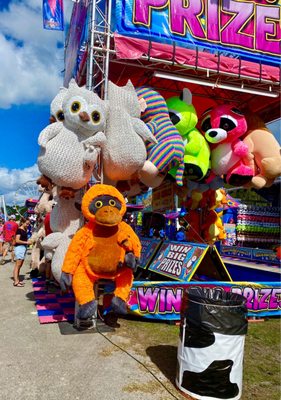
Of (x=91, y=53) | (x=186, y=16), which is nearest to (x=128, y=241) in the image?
(x=91, y=53)

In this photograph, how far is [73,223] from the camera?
5742 millimetres

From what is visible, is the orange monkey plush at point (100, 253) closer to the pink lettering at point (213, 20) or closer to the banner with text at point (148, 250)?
the banner with text at point (148, 250)

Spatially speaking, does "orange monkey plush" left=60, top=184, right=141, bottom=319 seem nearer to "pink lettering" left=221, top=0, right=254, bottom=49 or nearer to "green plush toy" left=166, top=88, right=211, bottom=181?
"green plush toy" left=166, top=88, right=211, bottom=181

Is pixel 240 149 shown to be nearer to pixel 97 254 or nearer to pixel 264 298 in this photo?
pixel 264 298

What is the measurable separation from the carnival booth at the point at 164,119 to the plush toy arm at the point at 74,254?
0.02 meters

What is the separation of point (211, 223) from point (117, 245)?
5335 mm

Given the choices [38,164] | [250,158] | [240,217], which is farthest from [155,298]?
[240,217]

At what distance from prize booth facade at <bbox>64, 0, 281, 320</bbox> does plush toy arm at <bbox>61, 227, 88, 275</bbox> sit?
1.25 m

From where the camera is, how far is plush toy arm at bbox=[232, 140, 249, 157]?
6797 millimetres

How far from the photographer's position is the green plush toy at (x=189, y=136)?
21.2 ft

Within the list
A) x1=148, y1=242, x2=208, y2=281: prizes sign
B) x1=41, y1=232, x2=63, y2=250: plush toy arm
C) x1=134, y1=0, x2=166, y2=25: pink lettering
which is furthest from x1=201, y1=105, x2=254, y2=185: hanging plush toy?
x1=41, y1=232, x2=63, y2=250: plush toy arm

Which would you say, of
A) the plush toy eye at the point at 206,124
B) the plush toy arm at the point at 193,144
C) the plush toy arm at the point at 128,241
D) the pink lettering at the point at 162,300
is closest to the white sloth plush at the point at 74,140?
the plush toy arm at the point at 128,241

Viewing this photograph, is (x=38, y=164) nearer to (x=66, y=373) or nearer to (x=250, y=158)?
(x=66, y=373)

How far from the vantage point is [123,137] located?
5.38 metres
